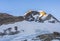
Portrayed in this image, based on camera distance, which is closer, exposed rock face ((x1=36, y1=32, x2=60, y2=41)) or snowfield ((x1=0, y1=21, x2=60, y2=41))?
exposed rock face ((x1=36, y1=32, x2=60, y2=41))

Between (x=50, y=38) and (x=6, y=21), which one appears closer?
(x=50, y=38)

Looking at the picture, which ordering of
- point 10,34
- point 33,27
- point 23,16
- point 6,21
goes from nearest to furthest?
1. point 10,34
2. point 33,27
3. point 6,21
4. point 23,16

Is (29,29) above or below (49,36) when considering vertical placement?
above

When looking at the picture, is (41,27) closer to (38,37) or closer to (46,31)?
(46,31)

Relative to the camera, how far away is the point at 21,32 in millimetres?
22844

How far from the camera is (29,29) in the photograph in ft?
76.9

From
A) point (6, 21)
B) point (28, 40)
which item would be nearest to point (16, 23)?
point (6, 21)

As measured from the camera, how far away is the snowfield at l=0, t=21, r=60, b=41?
21236 millimetres

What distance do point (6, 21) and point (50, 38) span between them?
306 inches

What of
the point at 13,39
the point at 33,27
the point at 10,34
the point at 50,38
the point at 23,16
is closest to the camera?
the point at 50,38

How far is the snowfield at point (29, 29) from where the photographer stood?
21236 millimetres

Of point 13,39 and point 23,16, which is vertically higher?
point 23,16

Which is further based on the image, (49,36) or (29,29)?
(29,29)

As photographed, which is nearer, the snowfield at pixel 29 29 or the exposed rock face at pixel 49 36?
the exposed rock face at pixel 49 36
